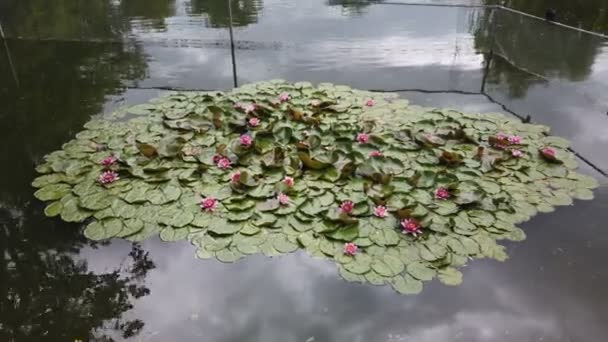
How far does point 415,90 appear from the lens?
149 inches

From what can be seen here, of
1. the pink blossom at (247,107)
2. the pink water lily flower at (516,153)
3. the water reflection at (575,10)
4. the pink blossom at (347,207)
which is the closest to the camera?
the pink blossom at (347,207)

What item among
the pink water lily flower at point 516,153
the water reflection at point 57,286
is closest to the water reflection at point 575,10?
the pink water lily flower at point 516,153

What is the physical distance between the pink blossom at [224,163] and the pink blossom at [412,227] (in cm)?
111

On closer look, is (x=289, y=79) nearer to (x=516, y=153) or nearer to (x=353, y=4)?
(x=516, y=153)

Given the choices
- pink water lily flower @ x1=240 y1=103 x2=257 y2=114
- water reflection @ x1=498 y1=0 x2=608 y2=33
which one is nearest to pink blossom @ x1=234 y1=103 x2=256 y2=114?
pink water lily flower @ x1=240 y1=103 x2=257 y2=114

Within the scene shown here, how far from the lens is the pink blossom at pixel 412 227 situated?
2107mm

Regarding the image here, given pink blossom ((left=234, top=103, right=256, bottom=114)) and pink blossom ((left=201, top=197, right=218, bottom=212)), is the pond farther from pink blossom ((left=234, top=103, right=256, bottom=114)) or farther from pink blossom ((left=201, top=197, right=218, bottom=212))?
pink blossom ((left=234, top=103, right=256, bottom=114))

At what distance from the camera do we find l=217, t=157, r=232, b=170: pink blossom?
102 inches

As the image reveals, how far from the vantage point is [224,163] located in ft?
8.49

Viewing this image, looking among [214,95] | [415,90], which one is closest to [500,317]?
[415,90]

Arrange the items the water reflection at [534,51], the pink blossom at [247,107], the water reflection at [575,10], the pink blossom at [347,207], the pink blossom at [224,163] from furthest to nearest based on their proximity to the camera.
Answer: the water reflection at [575,10] → the water reflection at [534,51] → the pink blossom at [247,107] → the pink blossom at [224,163] → the pink blossom at [347,207]

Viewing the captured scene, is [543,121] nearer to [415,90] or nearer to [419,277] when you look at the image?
[415,90]

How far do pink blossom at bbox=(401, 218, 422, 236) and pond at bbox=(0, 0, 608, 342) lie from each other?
29cm

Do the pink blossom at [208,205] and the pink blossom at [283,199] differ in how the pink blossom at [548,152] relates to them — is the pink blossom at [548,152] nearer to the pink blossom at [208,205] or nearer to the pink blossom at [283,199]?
the pink blossom at [283,199]
